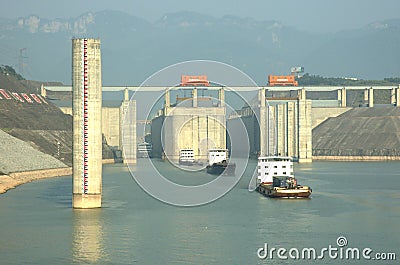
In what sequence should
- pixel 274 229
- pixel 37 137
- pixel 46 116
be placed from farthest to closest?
pixel 46 116
pixel 37 137
pixel 274 229

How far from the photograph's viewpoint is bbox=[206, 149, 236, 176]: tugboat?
4279 inches

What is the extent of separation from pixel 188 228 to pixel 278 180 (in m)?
23.7

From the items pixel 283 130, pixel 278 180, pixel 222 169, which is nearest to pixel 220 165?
pixel 222 169

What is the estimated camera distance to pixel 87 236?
49031mm

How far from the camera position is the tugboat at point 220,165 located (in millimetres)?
108688

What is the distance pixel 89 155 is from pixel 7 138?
150 ft

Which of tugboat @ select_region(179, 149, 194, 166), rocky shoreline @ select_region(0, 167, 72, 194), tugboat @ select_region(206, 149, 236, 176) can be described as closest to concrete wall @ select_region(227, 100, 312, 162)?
tugboat @ select_region(179, 149, 194, 166)

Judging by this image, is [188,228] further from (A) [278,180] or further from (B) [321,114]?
(B) [321,114]

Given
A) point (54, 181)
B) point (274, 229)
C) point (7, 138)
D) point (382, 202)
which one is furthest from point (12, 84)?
point (274, 229)

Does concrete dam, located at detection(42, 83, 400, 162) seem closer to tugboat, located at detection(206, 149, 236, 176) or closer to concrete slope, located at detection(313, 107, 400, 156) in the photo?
Answer: concrete slope, located at detection(313, 107, 400, 156)

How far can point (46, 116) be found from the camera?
434ft

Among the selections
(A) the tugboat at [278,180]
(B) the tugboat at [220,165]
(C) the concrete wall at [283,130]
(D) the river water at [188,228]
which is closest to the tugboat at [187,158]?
(B) the tugboat at [220,165]

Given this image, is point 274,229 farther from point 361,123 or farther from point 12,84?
point 361,123

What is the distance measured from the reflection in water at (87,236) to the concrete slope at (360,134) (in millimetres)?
113487
